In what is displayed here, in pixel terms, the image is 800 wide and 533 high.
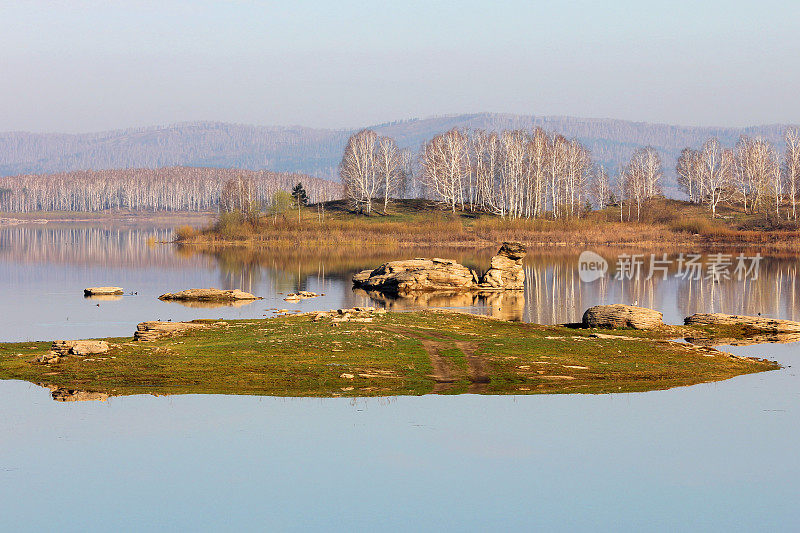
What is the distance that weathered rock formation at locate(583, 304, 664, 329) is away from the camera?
4441 cm

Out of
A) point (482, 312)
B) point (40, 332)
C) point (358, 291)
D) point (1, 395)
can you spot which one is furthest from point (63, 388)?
point (358, 291)

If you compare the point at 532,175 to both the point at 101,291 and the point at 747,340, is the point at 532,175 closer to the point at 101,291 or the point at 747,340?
the point at 101,291

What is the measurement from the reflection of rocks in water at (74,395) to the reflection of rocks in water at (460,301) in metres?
30.4

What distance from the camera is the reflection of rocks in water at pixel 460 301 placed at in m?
57.7

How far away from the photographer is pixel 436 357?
111ft

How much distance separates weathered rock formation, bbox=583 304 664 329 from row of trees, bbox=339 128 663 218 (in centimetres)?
10403

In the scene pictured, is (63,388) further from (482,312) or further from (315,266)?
(315,266)

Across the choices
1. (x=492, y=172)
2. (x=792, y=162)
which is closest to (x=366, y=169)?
(x=492, y=172)

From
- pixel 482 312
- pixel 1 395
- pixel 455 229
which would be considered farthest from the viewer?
pixel 455 229

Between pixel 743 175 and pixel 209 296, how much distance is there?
133206mm

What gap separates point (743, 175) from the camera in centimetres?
16988

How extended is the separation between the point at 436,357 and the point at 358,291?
1420 inches

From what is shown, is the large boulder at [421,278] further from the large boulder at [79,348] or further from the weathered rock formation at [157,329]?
the large boulder at [79,348]

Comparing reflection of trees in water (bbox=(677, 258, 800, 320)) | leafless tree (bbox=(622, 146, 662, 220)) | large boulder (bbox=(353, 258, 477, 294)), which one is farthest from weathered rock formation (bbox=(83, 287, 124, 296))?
leafless tree (bbox=(622, 146, 662, 220))
